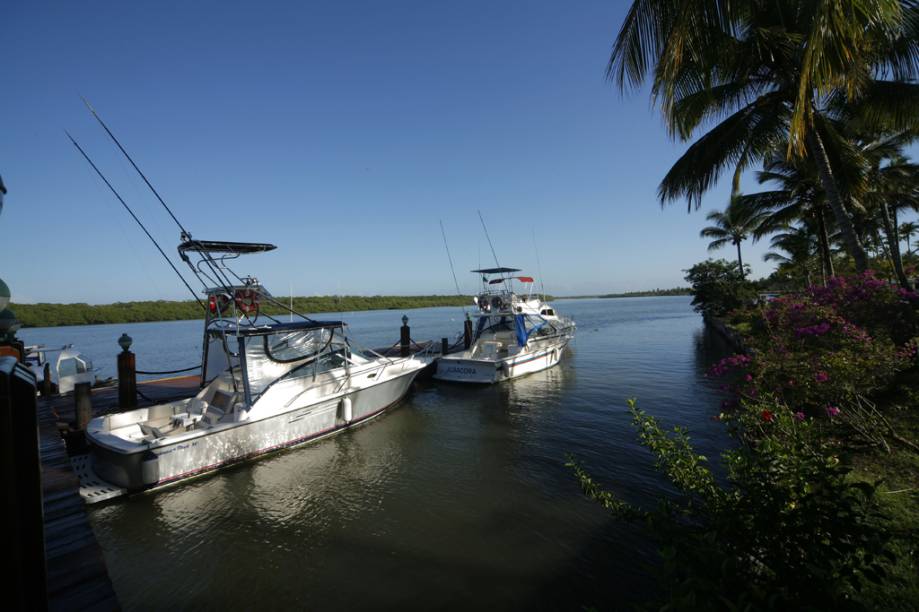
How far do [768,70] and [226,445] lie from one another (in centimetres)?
1622

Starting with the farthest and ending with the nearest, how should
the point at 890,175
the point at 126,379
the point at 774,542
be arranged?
the point at 890,175 < the point at 126,379 < the point at 774,542

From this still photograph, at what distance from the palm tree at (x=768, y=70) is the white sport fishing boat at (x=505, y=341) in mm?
8002

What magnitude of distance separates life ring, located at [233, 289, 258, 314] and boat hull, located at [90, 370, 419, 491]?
2.72 metres

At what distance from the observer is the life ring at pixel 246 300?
30.9ft

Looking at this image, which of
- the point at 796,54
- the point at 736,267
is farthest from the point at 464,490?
the point at 736,267

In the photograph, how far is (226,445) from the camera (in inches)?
332

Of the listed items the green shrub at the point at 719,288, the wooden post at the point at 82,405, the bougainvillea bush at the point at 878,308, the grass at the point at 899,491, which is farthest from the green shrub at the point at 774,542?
the green shrub at the point at 719,288

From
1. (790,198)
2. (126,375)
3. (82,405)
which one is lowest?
(82,405)

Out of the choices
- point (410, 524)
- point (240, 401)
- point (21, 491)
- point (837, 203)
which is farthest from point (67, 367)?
point (837, 203)

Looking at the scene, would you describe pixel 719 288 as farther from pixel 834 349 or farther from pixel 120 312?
pixel 120 312

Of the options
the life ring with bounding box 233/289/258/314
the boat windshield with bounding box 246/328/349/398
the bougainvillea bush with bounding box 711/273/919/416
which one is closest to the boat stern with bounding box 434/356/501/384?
the boat windshield with bounding box 246/328/349/398

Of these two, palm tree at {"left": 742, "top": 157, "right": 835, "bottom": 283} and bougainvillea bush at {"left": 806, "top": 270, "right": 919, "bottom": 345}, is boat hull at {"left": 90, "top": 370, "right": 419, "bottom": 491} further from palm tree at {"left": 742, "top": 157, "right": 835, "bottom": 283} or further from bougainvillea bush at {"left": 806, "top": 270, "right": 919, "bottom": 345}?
palm tree at {"left": 742, "top": 157, "right": 835, "bottom": 283}

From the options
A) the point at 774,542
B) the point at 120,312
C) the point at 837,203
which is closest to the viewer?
the point at 774,542

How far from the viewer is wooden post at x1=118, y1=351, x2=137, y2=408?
33.2ft
